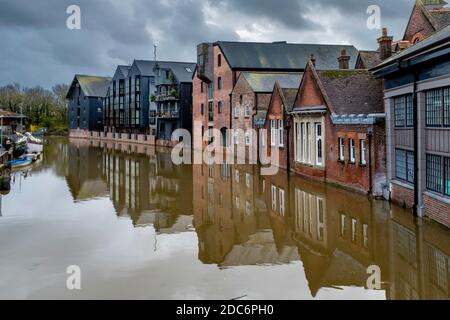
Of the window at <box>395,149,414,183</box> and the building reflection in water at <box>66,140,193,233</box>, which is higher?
the window at <box>395,149,414,183</box>

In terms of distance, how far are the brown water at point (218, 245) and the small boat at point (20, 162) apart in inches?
546

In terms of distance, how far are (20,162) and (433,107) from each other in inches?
1251

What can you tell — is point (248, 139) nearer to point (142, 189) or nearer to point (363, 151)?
point (142, 189)

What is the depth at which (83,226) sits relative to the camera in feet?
51.1

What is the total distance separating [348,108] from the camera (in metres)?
23.3

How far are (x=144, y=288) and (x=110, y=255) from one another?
2.87 m

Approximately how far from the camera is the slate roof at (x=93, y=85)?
95125 millimetres

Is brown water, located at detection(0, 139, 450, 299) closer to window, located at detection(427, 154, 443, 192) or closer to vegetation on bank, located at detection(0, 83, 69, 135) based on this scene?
window, located at detection(427, 154, 443, 192)

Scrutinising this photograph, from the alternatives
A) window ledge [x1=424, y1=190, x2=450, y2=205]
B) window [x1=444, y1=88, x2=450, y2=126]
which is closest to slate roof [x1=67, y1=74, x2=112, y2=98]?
window ledge [x1=424, y1=190, x2=450, y2=205]

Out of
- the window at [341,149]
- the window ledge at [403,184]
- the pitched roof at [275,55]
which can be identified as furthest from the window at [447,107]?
the pitched roof at [275,55]

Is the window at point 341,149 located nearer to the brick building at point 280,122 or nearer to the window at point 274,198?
the window at point 274,198

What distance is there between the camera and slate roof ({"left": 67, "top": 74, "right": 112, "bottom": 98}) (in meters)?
95.1

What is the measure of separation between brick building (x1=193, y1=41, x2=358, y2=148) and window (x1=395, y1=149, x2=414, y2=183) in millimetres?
26923

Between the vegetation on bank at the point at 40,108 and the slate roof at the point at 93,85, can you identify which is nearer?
the slate roof at the point at 93,85
